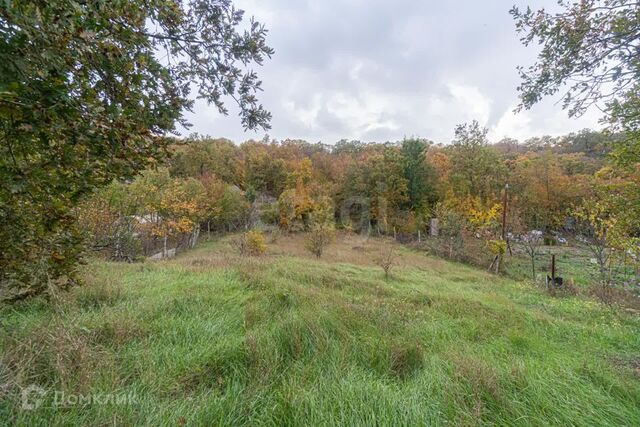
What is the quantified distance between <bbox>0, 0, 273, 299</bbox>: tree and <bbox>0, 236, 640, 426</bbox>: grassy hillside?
0.87 metres

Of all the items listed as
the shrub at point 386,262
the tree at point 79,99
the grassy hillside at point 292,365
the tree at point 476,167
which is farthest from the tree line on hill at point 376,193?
the tree at point 79,99

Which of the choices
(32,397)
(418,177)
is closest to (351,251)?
(418,177)

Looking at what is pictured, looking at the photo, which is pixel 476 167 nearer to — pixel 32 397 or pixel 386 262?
pixel 386 262

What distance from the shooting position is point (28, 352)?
2.18m

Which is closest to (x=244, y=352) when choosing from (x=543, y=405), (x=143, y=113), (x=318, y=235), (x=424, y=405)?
(x=424, y=405)

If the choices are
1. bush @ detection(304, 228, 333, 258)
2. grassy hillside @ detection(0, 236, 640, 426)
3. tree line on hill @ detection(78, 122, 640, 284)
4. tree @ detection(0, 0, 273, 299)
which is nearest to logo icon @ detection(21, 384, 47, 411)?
grassy hillside @ detection(0, 236, 640, 426)

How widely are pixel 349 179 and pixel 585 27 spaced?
2769 centimetres

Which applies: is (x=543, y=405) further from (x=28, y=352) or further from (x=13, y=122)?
(x=28, y=352)

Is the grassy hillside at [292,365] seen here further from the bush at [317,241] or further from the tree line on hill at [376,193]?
the tree line on hill at [376,193]

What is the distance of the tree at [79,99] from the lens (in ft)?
3.84

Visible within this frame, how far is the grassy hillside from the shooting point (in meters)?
1.94

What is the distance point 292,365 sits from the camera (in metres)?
2.63

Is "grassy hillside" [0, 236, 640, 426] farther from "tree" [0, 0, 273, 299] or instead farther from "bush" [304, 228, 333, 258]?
"bush" [304, 228, 333, 258]

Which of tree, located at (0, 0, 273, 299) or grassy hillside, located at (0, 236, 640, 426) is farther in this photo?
grassy hillside, located at (0, 236, 640, 426)
